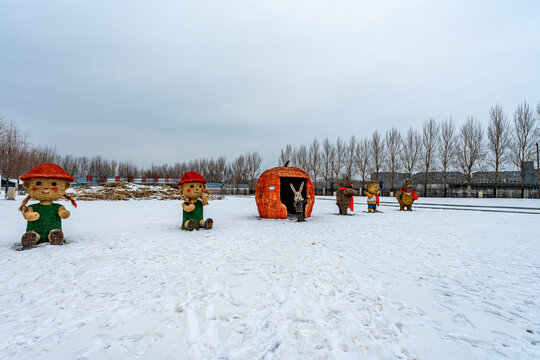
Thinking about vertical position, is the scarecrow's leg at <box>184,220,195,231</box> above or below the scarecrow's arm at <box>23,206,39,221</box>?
below

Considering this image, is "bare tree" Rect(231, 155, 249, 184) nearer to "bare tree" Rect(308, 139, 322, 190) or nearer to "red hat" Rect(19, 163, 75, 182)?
"bare tree" Rect(308, 139, 322, 190)

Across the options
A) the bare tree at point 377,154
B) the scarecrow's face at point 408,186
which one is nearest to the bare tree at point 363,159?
the bare tree at point 377,154

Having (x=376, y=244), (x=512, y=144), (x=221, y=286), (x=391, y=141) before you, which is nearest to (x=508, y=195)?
(x=512, y=144)

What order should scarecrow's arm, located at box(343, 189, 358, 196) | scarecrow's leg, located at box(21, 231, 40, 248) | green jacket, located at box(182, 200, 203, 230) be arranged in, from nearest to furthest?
scarecrow's leg, located at box(21, 231, 40, 248)
green jacket, located at box(182, 200, 203, 230)
scarecrow's arm, located at box(343, 189, 358, 196)

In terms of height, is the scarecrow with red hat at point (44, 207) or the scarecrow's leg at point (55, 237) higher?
the scarecrow with red hat at point (44, 207)

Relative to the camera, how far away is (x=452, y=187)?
35.1 metres

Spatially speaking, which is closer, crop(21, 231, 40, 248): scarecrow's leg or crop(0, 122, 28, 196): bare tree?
crop(21, 231, 40, 248): scarecrow's leg

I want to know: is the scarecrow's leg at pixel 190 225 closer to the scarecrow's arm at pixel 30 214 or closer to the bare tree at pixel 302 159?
the scarecrow's arm at pixel 30 214

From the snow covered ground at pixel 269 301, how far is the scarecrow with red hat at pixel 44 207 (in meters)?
0.53

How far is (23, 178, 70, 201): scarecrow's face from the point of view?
5.61 meters

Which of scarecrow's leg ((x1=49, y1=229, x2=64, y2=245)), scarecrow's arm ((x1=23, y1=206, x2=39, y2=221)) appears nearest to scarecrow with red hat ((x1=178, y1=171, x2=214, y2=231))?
scarecrow's leg ((x1=49, y1=229, x2=64, y2=245))

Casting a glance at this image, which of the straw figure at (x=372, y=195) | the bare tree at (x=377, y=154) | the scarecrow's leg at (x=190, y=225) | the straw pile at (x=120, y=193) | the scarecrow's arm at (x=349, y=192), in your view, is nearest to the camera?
the scarecrow's leg at (x=190, y=225)

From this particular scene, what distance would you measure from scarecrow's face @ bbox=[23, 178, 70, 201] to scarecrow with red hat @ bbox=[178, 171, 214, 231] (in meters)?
2.84

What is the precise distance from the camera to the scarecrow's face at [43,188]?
5.61m
